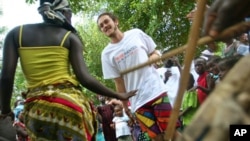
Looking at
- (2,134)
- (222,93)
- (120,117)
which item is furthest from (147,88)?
(120,117)

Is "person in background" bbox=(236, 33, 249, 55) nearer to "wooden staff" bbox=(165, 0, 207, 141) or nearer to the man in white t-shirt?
the man in white t-shirt

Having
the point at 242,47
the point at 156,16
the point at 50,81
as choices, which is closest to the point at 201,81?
the point at 242,47

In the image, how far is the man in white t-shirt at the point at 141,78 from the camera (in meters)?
4.46

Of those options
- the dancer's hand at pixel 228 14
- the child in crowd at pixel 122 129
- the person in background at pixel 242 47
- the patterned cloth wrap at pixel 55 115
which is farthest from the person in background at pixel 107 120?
the dancer's hand at pixel 228 14

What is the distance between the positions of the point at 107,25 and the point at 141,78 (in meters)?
0.61

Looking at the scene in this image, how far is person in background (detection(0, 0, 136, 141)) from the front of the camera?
349 cm

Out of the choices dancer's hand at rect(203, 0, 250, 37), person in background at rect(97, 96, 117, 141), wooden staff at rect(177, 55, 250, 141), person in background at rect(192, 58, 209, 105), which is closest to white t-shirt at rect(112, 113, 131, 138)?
person in background at rect(97, 96, 117, 141)

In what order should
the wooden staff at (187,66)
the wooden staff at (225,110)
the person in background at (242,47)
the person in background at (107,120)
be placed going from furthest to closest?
the person in background at (107,120)
the person in background at (242,47)
the wooden staff at (187,66)
the wooden staff at (225,110)

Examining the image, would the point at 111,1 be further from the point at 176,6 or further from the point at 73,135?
the point at 73,135

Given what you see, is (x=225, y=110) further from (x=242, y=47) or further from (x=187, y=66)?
(x=242, y=47)

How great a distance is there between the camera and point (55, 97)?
11.5 ft

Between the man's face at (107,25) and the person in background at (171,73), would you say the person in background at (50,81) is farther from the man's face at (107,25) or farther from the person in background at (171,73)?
the person in background at (171,73)

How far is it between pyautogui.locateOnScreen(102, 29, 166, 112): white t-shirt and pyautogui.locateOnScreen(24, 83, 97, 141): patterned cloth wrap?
3.41ft

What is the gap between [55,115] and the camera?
3.49 metres
